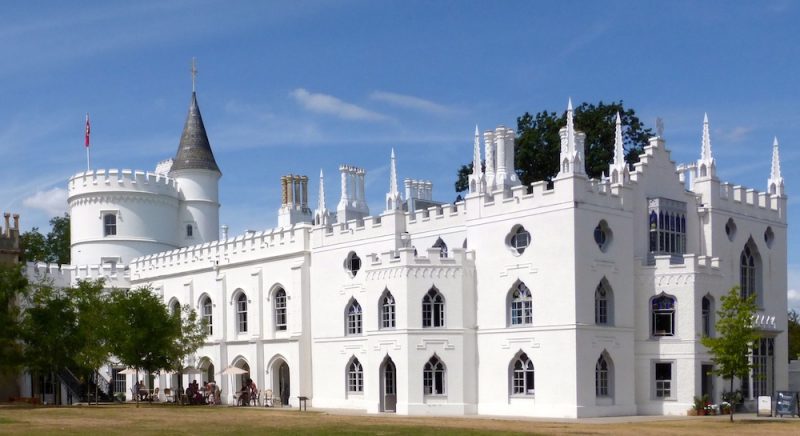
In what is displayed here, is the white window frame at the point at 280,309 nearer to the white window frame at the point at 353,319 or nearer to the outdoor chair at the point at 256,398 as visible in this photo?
the outdoor chair at the point at 256,398

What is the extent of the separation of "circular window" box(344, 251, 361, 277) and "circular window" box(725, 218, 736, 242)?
1616 cm

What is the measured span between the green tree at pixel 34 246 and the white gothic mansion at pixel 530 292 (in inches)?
1538

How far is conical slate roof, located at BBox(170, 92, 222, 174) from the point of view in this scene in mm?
64438

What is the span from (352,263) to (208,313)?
1210 cm

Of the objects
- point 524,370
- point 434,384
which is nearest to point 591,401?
point 524,370

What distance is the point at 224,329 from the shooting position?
177 ft

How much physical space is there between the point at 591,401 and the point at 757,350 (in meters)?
9.84

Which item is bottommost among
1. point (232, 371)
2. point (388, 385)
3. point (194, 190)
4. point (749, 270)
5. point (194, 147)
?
point (232, 371)

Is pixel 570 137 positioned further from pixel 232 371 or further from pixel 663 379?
pixel 232 371

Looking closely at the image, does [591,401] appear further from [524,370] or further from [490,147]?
[490,147]

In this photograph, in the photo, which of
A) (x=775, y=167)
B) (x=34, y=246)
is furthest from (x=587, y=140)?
(x=34, y=246)

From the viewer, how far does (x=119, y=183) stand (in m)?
62.1

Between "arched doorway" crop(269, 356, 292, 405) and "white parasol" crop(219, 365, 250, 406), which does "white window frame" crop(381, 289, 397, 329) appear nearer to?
"arched doorway" crop(269, 356, 292, 405)

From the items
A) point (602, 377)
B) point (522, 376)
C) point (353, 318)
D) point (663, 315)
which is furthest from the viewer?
point (353, 318)
